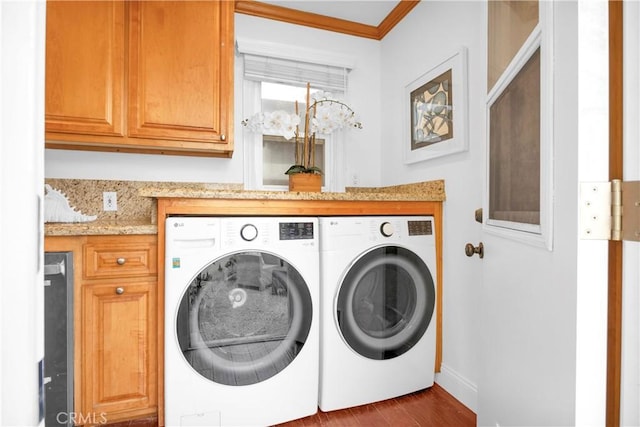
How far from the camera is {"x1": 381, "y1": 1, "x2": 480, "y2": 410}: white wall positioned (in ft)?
5.74

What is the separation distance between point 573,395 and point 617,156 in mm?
433

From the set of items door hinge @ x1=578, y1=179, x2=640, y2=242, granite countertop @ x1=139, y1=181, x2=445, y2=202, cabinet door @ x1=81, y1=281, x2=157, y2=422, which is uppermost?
granite countertop @ x1=139, y1=181, x2=445, y2=202

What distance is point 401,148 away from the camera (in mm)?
2516

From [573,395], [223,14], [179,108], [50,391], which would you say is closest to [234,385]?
[50,391]

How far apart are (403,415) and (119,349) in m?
1.42

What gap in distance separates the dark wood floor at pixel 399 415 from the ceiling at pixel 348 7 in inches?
105

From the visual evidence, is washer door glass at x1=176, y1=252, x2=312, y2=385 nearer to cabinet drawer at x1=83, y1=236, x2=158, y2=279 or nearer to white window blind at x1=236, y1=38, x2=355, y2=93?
cabinet drawer at x1=83, y1=236, x2=158, y2=279

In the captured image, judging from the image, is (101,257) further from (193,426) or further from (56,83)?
(56,83)

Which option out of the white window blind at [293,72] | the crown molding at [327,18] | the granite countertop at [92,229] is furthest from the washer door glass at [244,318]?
the crown molding at [327,18]

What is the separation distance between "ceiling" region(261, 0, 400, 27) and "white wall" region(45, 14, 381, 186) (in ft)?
0.45

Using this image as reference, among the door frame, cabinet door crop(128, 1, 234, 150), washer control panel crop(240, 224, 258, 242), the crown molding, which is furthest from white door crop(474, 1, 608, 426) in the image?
the crown molding

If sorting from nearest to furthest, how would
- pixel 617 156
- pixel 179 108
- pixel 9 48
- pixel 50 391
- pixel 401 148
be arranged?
pixel 9 48, pixel 617 156, pixel 50 391, pixel 179 108, pixel 401 148

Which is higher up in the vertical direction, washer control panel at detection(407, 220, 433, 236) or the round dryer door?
washer control panel at detection(407, 220, 433, 236)

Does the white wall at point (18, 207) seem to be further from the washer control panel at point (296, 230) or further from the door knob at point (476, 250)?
the washer control panel at point (296, 230)
